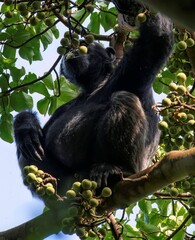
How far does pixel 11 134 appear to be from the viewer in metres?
4.35

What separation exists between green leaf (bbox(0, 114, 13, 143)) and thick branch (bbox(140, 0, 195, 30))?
3.86 meters

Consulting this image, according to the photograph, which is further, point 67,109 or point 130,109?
point 67,109

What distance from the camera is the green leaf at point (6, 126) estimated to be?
4.26 metres

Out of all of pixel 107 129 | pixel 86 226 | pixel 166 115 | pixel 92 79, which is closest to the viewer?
pixel 166 115

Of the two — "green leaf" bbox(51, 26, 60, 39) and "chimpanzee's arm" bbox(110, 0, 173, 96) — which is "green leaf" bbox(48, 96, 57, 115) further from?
"green leaf" bbox(51, 26, 60, 39)

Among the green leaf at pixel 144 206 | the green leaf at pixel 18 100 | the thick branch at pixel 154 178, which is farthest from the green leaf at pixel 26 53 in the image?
the thick branch at pixel 154 178

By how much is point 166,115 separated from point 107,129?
1466 millimetres

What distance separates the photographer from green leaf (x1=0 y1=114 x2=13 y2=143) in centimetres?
426

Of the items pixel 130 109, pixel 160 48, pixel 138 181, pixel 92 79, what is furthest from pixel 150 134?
pixel 138 181

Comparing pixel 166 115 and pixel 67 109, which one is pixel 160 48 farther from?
pixel 166 115

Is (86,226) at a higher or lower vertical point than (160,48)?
lower

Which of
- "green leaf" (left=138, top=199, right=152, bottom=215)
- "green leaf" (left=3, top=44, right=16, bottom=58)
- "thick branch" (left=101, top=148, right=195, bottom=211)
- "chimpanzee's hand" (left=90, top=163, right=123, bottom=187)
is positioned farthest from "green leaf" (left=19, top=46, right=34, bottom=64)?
"thick branch" (left=101, top=148, right=195, bottom=211)

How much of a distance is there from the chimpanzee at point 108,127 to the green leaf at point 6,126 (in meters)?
0.09

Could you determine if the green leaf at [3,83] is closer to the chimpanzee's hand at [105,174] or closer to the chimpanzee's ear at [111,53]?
the chimpanzee's hand at [105,174]
